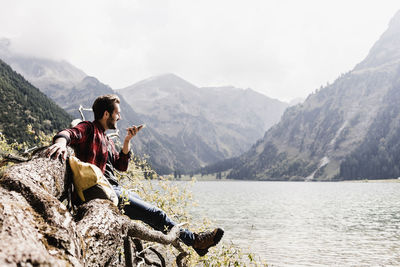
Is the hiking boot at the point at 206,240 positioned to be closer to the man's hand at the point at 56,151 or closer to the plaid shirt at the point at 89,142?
the plaid shirt at the point at 89,142

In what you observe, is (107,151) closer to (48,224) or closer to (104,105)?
(104,105)

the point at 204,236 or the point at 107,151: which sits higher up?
the point at 107,151

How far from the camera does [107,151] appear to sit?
5996 mm

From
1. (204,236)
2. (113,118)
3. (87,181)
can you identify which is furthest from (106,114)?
(204,236)

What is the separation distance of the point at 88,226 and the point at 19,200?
877 mm

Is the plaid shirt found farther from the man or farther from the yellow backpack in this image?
the yellow backpack

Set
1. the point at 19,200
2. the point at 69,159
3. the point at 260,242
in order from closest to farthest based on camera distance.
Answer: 1. the point at 19,200
2. the point at 69,159
3. the point at 260,242

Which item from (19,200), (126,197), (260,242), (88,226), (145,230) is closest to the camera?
(19,200)

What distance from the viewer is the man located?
5246mm

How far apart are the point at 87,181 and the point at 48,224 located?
1.45m

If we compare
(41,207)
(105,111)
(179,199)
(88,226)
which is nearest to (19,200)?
(41,207)

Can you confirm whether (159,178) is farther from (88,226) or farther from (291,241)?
(291,241)

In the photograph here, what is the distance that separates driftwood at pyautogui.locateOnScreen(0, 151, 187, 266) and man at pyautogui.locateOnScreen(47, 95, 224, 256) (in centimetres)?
48

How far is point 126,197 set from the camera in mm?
5984
